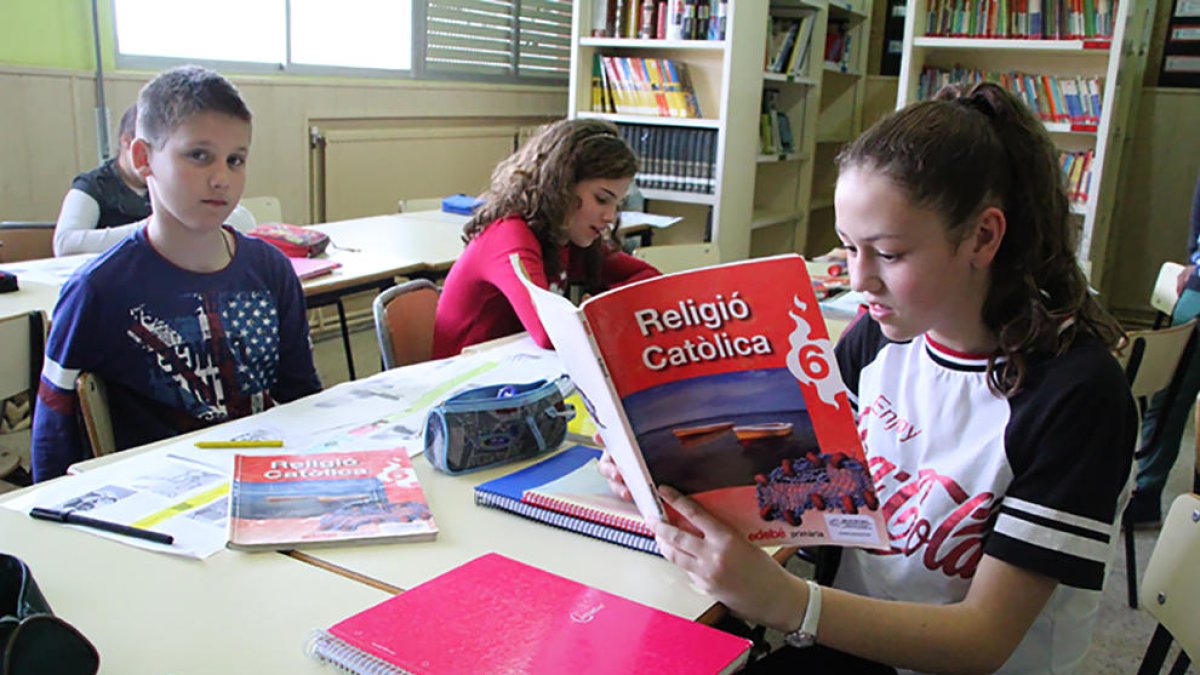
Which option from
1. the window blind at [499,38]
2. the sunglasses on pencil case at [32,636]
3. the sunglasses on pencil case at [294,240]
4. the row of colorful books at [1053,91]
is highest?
the window blind at [499,38]

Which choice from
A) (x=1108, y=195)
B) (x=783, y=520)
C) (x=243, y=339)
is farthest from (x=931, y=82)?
(x=783, y=520)

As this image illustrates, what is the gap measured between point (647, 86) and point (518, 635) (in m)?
3.84

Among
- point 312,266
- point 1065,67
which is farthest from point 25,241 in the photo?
point 1065,67

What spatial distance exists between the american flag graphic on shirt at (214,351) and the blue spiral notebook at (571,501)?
0.72 metres

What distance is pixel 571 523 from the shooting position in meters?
1.19

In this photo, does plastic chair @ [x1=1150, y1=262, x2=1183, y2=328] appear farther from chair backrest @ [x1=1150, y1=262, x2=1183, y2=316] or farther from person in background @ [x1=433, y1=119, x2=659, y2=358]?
person in background @ [x1=433, y1=119, x2=659, y2=358]

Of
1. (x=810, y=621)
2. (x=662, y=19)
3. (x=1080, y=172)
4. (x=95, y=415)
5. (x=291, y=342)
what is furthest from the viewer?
(x=662, y=19)

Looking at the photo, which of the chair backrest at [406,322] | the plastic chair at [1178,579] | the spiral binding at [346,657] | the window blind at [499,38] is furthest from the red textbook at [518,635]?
the window blind at [499,38]

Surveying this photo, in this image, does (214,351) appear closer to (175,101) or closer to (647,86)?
(175,101)

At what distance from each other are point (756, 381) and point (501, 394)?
636 millimetres

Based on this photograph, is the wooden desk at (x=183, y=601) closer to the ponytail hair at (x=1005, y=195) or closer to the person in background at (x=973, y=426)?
the person in background at (x=973, y=426)

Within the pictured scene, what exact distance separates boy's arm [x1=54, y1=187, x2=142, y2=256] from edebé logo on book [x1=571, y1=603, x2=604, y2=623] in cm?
238

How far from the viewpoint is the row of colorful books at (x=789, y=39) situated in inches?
197

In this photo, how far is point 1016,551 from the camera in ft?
3.30
